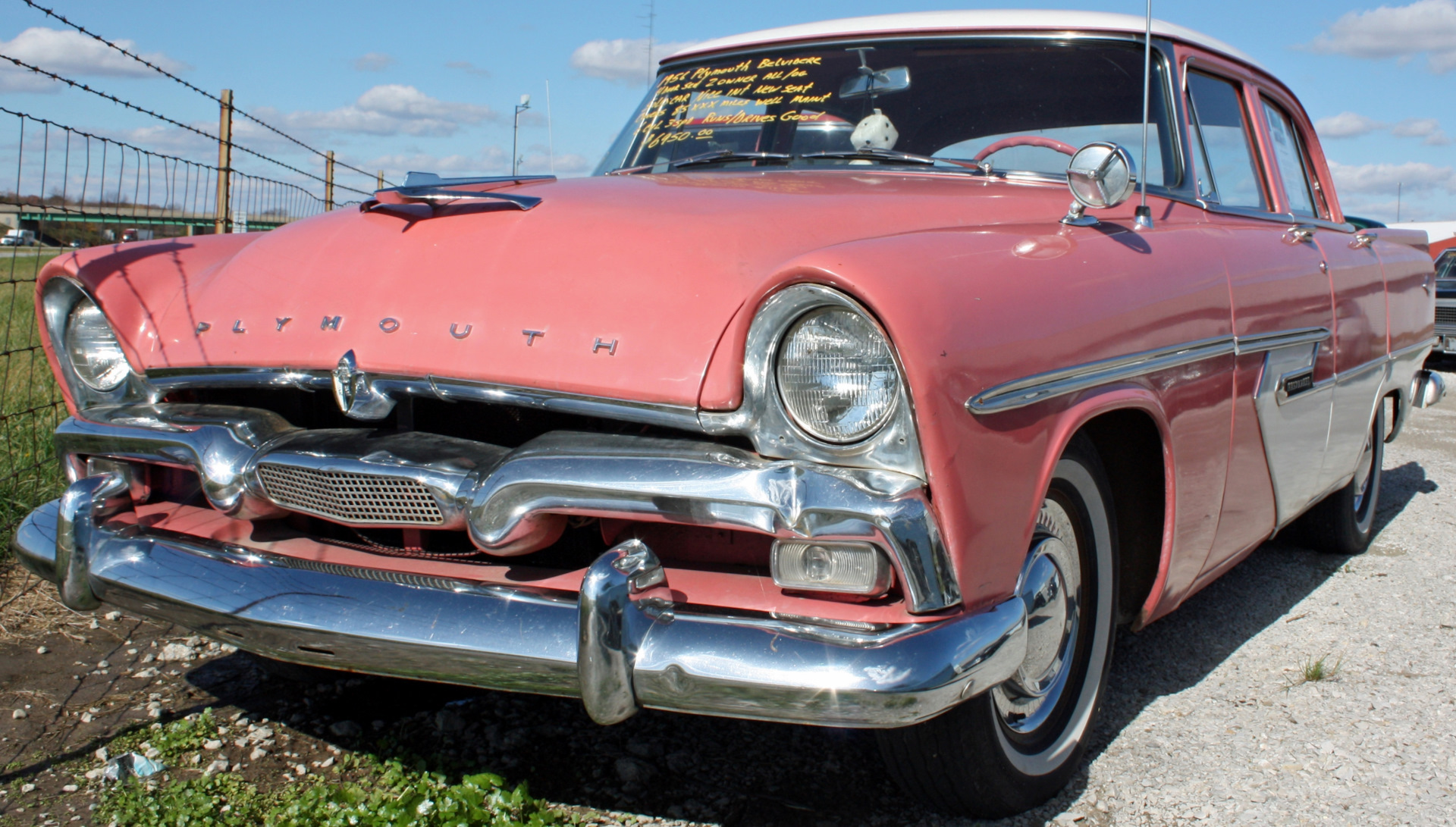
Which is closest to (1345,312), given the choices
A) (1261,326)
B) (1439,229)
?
(1261,326)

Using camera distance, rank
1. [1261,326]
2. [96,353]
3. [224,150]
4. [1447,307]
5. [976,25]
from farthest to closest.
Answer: [1447,307], [224,150], [976,25], [1261,326], [96,353]

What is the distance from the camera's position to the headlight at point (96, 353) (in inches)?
97.4

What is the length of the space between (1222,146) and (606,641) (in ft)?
7.98

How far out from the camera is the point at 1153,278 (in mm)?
2207

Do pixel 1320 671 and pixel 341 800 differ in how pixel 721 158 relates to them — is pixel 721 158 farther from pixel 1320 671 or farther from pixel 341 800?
pixel 1320 671

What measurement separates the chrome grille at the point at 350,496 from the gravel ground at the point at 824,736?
0.64 metres

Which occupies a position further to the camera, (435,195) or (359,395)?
(435,195)

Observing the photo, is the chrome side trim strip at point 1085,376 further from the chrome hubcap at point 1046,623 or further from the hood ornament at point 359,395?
the hood ornament at point 359,395

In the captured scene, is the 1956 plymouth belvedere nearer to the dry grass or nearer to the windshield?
the windshield

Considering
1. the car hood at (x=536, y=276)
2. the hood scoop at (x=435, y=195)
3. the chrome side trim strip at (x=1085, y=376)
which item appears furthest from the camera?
the hood scoop at (x=435, y=195)

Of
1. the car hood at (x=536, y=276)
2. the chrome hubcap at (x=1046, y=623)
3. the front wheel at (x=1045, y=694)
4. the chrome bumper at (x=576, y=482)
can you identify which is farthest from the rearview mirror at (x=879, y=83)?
the chrome bumper at (x=576, y=482)

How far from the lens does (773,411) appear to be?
1.69 meters

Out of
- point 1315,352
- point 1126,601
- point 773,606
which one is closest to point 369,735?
point 773,606

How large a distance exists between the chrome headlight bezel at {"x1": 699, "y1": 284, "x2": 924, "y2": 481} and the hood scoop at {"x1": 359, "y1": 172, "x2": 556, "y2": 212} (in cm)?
76
